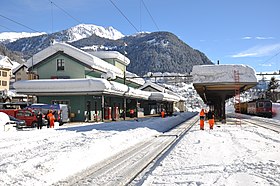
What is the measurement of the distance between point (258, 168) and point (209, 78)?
79.0ft

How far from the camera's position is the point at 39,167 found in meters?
10.5

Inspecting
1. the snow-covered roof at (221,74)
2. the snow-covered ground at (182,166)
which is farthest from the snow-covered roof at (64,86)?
the snow-covered ground at (182,166)

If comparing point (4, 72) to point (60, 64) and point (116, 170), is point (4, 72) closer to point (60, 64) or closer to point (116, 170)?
point (60, 64)

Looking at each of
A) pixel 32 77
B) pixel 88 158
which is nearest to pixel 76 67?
pixel 32 77

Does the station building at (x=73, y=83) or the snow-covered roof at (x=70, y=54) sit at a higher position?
the snow-covered roof at (x=70, y=54)

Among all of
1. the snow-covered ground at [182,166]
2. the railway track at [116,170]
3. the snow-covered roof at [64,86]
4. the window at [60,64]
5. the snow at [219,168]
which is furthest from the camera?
the window at [60,64]

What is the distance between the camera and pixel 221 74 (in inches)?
1318

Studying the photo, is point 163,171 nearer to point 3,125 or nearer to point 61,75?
point 3,125

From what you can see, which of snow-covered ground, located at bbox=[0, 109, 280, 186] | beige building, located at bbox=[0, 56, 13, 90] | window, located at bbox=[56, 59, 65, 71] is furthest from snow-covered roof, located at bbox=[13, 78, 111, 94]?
beige building, located at bbox=[0, 56, 13, 90]

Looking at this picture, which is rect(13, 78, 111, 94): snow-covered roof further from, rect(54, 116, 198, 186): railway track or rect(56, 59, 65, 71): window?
rect(54, 116, 198, 186): railway track

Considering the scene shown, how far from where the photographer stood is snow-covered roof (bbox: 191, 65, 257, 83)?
32.8 meters

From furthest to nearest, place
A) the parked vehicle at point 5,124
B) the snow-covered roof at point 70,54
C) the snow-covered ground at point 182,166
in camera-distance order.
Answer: the snow-covered roof at point 70,54, the parked vehicle at point 5,124, the snow-covered ground at point 182,166

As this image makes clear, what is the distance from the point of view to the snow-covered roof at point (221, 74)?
1292 inches

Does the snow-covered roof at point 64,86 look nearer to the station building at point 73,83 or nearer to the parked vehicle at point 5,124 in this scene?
the station building at point 73,83
